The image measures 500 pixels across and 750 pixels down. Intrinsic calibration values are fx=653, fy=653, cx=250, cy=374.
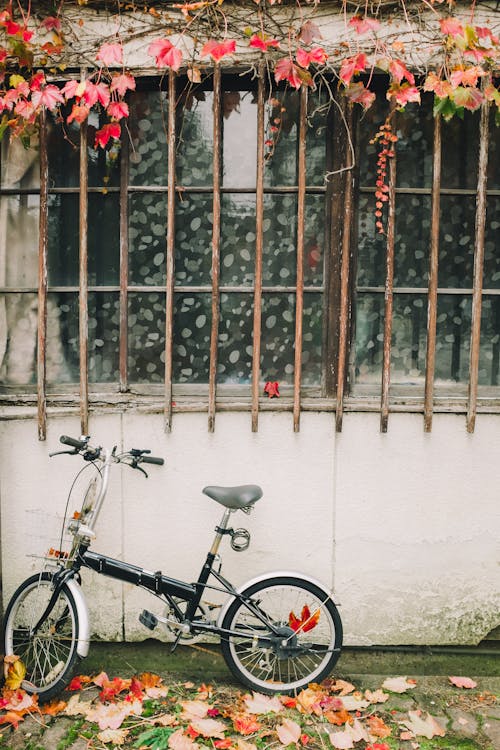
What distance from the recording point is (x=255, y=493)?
3.59 m

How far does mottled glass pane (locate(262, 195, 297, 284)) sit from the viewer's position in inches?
158

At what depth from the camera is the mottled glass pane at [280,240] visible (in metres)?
4.02

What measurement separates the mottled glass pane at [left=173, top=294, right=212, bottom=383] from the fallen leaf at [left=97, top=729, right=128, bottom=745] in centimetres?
197

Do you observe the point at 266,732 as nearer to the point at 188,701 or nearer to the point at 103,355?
the point at 188,701

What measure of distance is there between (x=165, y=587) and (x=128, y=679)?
0.71m

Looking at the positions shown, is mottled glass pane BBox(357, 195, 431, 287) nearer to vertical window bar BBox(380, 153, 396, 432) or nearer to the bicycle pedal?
vertical window bar BBox(380, 153, 396, 432)

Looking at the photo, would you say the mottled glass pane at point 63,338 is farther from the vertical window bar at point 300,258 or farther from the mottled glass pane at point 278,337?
the vertical window bar at point 300,258

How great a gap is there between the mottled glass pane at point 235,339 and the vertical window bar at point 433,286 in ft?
3.54

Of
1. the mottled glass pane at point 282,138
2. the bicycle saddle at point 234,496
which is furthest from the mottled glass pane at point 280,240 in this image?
the bicycle saddle at point 234,496

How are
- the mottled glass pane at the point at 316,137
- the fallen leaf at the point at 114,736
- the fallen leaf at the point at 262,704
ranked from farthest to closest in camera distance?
the mottled glass pane at the point at 316,137
the fallen leaf at the point at 262,704
the fallen leaf at the point at 114,736

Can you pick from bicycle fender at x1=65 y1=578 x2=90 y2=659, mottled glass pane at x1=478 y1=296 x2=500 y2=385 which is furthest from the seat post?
mottled glass pane at x1=478 y1=296 x2=500 y2=385

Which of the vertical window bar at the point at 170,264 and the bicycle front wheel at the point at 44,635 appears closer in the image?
the bicycle front wheel at the point at 44,635

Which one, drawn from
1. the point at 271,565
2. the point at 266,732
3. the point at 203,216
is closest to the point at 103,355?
the point at 203,216

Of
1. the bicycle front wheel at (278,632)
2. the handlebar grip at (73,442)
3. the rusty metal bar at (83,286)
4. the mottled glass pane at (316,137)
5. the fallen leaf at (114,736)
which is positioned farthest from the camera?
the mottled glass pane at (316,137)
